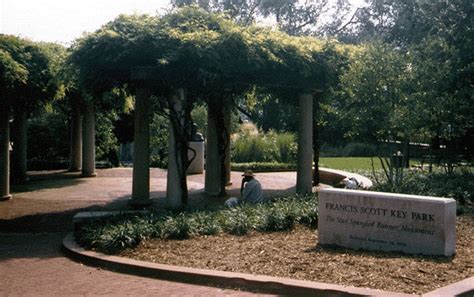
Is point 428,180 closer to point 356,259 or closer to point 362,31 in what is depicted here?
point 356,259

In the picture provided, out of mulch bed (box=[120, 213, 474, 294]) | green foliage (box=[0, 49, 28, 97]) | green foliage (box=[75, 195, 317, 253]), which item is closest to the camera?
mulch bed (box=[120, 213, 474, 294])

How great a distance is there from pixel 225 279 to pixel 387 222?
2.58 m

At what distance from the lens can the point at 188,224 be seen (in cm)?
990

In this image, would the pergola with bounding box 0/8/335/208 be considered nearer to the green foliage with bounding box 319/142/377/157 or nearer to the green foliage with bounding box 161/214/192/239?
the green foliage with bounding box 161/214/192/239

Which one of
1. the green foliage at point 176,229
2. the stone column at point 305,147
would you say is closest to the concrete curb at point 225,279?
the green foliage at point 176,229

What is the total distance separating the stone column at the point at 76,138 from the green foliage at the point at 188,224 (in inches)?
480

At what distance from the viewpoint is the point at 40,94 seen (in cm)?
1655

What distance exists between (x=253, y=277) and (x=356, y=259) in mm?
1585

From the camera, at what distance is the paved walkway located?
7.27 m

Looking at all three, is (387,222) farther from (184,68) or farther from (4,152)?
(4,152)

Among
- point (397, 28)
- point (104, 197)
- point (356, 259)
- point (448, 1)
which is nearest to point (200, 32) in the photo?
point (104, 197)

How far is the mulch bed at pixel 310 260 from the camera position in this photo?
22.8ft

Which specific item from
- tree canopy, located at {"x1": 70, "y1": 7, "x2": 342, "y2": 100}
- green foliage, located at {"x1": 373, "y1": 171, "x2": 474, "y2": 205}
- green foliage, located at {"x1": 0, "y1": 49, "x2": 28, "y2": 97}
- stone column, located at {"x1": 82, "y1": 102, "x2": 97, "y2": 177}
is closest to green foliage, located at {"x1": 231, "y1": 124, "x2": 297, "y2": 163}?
stone column, located at {"x1": 82, "y1": 102, "x2": 97, "y2": 177}

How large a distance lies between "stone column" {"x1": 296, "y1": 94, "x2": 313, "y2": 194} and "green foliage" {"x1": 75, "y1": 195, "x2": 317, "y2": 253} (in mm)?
4706
